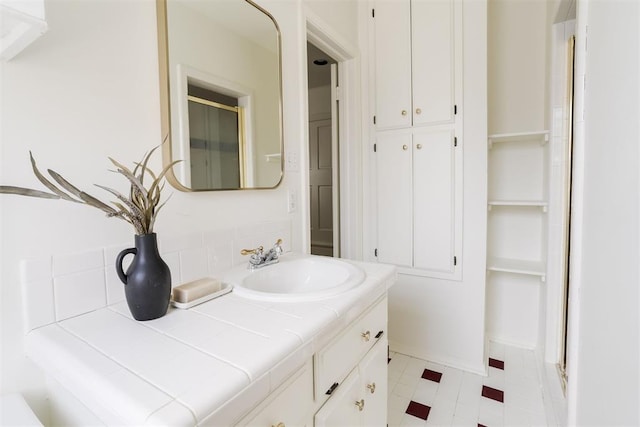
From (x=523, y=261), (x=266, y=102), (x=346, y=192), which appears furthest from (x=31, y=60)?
(x=523, y=261)

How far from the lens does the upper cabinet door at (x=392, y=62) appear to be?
6.77 feet

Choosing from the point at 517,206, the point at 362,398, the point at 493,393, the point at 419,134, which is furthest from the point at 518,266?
the point at 362,398

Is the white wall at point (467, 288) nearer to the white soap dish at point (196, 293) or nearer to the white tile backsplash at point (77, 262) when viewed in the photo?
the white soap dish at point (196, 293)

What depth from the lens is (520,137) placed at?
203 cm

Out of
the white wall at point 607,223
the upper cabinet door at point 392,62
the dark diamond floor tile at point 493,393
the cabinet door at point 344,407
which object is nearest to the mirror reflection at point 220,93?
the cabinet door at point 344,407

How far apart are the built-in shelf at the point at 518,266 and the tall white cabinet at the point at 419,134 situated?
0.34 metres

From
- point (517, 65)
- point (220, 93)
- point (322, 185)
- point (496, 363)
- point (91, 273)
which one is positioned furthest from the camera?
point (322, 185)

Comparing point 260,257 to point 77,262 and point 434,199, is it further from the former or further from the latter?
point 434,199

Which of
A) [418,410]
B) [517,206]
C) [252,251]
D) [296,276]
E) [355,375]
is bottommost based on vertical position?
[418,410]

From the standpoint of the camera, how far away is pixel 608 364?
0.82 meters

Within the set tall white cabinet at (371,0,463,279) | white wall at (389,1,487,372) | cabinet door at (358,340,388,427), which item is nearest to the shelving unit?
white wall at (389,1,487,372)

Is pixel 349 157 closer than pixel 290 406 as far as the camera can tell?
No

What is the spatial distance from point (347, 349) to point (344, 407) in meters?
0.17

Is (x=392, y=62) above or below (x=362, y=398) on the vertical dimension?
above
